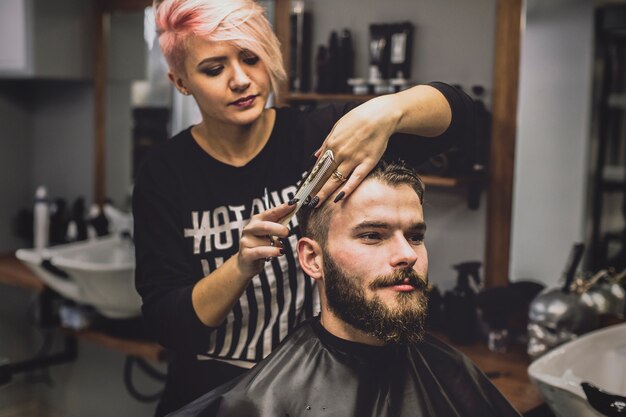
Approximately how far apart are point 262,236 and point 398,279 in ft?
0.77

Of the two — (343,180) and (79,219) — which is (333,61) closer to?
(343,180)

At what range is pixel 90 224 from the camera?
12.3 feet

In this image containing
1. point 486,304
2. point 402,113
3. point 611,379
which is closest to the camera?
point 402,113

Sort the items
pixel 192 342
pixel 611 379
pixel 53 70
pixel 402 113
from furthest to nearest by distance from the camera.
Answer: pixel 53 70, pixel 611 379, pixel 192 342, pixel 402 113

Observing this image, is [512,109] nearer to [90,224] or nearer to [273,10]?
[273,10]

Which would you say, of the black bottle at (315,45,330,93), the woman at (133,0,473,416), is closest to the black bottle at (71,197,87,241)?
the black bottle at (315,45,330,93)

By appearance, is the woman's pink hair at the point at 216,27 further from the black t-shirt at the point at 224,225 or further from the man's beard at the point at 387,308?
the man's beard at the point at 387,308

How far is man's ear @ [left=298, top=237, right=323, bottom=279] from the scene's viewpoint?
4.40ft

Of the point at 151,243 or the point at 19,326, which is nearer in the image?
the point at 151,243

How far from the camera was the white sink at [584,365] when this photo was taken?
171cm

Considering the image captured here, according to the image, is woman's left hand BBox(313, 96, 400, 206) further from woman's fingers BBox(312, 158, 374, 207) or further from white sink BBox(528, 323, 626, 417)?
white sink BBox(528, 323, 626, 417)

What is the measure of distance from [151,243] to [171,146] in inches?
7.4

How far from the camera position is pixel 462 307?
2.32 meters

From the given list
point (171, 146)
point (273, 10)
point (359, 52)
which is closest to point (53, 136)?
point (273, 10)
